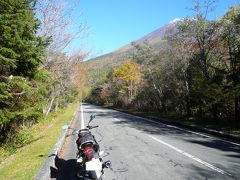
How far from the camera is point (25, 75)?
13531 millimetres

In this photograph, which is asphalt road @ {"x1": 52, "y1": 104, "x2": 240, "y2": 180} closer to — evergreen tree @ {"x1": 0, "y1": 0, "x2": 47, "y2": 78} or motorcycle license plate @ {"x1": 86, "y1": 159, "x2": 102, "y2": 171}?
motorcycle license plate @ {"x1": 86, "y1": 159, "x2": 102, "y2": 171}

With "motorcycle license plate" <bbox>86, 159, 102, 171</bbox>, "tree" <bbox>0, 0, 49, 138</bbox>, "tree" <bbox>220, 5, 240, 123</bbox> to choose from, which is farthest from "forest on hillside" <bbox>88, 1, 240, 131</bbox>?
"motorcycle license plate" <bbox>86, 159, 102, 171</bbox>

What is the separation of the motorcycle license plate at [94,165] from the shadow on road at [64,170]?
1.60 metres

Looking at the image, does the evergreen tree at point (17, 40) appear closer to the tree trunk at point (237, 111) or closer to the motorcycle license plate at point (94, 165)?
the motorcycle license plate at point (94, 165)

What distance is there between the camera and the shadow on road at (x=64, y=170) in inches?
321

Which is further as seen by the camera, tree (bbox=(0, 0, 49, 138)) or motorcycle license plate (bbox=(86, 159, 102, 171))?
tree (bbox=(0, 0, 49, 138))

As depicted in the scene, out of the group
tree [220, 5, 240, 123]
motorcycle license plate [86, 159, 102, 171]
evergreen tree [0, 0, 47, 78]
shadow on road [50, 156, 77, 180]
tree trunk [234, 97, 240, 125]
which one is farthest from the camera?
tree trunk [234, 97, 240, 125]

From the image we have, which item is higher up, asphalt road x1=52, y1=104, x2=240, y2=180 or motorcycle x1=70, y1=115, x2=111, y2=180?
motorcycle x1=70, y1=115, x2=111, y2=180

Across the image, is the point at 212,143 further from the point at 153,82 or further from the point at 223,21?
the point at 153,82

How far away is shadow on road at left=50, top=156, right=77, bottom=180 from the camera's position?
8.16m

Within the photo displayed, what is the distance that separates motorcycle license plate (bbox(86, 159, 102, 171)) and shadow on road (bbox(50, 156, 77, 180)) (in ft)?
5.26

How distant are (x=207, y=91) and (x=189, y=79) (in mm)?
6217

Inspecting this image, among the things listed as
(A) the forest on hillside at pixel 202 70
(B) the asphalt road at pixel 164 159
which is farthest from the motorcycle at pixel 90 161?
(A) the forest on hillside at pixel 202 70

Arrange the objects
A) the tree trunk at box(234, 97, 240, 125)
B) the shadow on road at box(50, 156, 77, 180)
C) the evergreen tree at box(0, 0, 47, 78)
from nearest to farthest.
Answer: the shadow on road at box(50, 156, 77, 180), the evergreen tree at box(0, 0, 47, 78), the tree trunk at box(234, 97, 240, 125)
